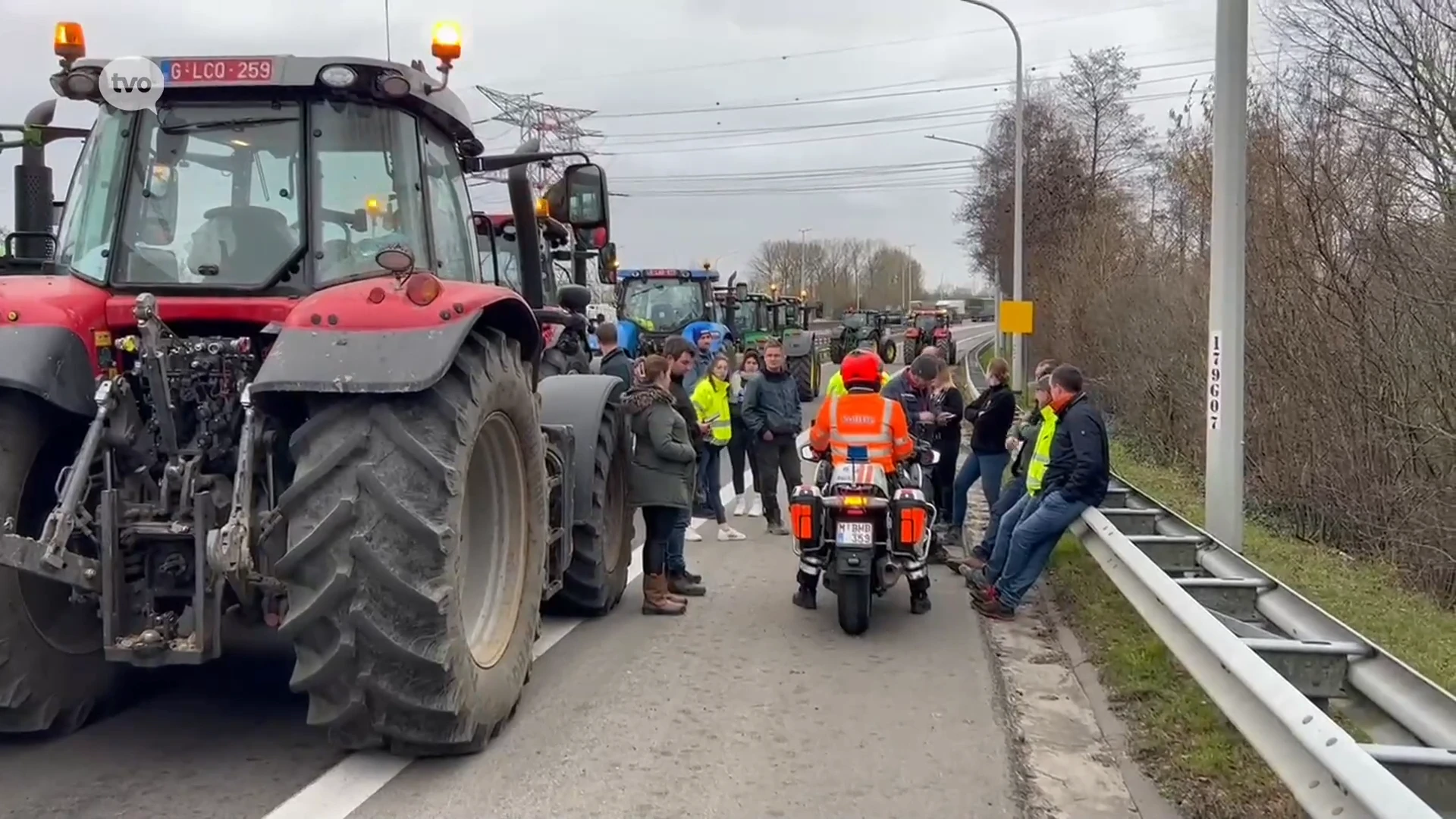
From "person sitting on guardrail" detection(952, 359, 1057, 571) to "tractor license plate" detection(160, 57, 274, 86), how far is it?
18.0ft

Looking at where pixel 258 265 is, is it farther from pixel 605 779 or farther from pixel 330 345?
pixel 605 779

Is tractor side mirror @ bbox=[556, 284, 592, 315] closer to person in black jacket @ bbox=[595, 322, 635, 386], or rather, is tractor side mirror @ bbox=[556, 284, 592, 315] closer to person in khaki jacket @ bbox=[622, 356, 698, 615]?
person in khaki jacket @ bbox=[622, 356, 698, 615]

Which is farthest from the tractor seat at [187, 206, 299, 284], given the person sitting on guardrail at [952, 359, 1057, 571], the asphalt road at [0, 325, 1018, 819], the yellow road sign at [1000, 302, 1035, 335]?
the yellow road sign at [1000, 302, 1035, 335]

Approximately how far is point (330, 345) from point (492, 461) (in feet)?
3.84

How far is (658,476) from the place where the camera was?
26.8ft

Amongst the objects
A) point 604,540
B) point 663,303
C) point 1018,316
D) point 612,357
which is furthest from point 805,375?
point 604,540

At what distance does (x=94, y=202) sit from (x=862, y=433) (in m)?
4.59

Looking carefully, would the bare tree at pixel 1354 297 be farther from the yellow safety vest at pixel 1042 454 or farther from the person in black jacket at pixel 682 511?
the person in black jacket at pixel 682 511

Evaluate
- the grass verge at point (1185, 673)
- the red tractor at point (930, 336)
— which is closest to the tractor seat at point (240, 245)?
the grass verge at point (1185, 673)

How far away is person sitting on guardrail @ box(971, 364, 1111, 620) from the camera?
7926mm

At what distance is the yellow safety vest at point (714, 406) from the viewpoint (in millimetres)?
11711

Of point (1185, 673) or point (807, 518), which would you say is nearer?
point (1185, 673)

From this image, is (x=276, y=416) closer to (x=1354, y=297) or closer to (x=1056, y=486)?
(x=1056, y=486)

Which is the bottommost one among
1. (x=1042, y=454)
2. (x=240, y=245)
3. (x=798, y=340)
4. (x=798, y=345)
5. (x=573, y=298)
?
(x=1042, y=454)
